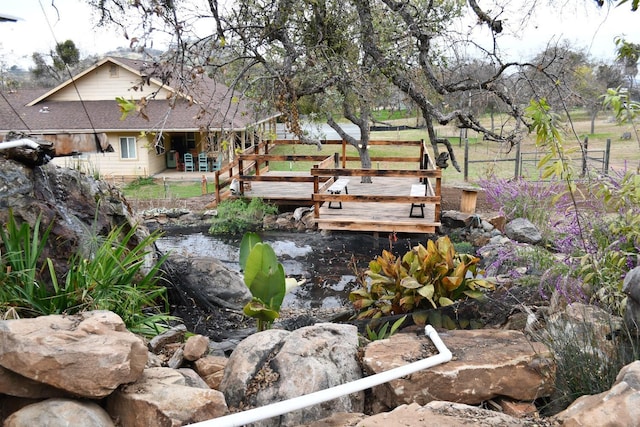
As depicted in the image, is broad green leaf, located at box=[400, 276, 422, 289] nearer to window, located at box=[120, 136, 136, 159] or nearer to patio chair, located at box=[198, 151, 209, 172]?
patio chair, located at box=[198, 151, 209, 172]

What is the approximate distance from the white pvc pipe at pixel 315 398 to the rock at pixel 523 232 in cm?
633

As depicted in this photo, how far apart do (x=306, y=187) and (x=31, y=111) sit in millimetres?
13555

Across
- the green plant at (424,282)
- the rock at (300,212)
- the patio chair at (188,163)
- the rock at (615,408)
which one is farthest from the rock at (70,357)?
the patio chair at (188,163)

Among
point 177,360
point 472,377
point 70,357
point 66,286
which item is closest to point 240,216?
point 66,286

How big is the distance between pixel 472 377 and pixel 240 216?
32.9 ft

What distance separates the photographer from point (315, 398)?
242cm

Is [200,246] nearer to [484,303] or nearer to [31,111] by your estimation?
[484,303]

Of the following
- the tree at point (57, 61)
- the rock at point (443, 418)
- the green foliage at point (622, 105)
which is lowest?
the rock at point (443, 418)

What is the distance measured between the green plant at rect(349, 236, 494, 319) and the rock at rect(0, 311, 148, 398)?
254 cm

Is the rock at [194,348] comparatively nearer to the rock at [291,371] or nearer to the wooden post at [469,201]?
the rock at [291,371]

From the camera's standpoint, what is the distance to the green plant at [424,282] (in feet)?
14.9

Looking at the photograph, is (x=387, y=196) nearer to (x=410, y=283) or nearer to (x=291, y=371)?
(x=410, y=283)

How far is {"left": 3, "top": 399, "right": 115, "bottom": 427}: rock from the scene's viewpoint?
2236 millimetres

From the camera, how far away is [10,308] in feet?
10.00
